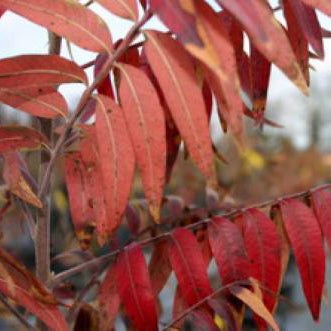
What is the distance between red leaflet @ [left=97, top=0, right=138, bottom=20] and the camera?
29.3 inches

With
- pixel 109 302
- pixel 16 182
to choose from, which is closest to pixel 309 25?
pixel 16 182

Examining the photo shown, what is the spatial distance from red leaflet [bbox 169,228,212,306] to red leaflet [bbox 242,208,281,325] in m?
0.08

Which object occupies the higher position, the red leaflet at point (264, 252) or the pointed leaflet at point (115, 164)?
the pointed leaflet at point (115, 164)

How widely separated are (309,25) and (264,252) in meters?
0.37

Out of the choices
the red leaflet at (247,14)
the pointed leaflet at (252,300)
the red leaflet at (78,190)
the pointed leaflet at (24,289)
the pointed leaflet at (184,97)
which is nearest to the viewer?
the red leaflet at (247,14)

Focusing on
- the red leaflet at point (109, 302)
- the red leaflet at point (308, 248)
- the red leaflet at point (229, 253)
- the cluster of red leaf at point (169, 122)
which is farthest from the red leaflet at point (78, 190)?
the red leaflet at point (308, 248)

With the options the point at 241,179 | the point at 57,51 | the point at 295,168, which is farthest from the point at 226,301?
the point at 295,168

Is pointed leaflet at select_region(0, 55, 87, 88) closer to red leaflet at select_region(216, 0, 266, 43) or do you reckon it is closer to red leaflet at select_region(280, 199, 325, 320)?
red leaflet at select_region(216, 0, 266, 43)

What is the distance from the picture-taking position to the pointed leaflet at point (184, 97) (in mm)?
704

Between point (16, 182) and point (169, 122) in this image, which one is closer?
point (16, 182)

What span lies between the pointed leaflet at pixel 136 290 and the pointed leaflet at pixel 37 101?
296mm

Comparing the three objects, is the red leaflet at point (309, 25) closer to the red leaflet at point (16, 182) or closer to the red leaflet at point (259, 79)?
the red leaflet at point (259, 79)

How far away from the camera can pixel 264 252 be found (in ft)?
3.31

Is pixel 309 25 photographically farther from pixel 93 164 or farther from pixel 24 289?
pixel 24 289
